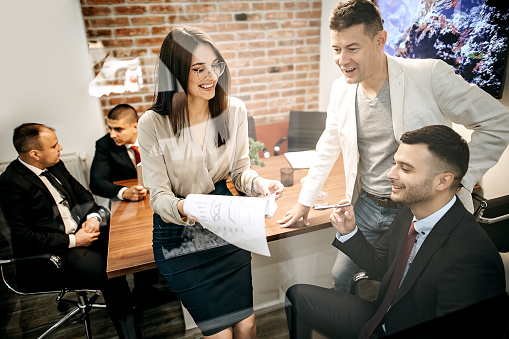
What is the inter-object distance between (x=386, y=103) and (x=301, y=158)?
1.05ft

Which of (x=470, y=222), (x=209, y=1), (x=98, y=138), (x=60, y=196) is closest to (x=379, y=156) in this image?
(x=470, y=222)

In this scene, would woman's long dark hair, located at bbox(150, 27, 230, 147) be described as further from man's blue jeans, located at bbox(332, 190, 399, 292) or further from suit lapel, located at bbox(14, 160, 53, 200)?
man's blue jeans, located at bbox(332, 190, 399, 292)

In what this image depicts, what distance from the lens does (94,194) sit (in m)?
0.78

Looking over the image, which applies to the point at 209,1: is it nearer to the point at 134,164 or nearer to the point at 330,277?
the point at 134,164

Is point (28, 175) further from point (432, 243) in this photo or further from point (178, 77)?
point (432, 243)

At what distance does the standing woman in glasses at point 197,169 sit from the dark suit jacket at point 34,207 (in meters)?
0.17

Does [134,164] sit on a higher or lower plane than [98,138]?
lower

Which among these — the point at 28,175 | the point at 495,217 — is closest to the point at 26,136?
the point at 28,175

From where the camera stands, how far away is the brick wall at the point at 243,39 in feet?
2.00

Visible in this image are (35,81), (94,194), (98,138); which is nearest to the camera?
(35,81)

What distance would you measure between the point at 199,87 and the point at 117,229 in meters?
0.54

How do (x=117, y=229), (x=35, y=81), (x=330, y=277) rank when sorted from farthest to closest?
(x=330, y=277) < (x=117, y=229) < (x=35, y=81)

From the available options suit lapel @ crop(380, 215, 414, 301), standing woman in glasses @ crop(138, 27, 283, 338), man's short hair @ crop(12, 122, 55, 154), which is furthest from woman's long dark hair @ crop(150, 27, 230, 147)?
suit lapel @ crop(380, 215, 414, 301)

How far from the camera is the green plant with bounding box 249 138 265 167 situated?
0.82 m
